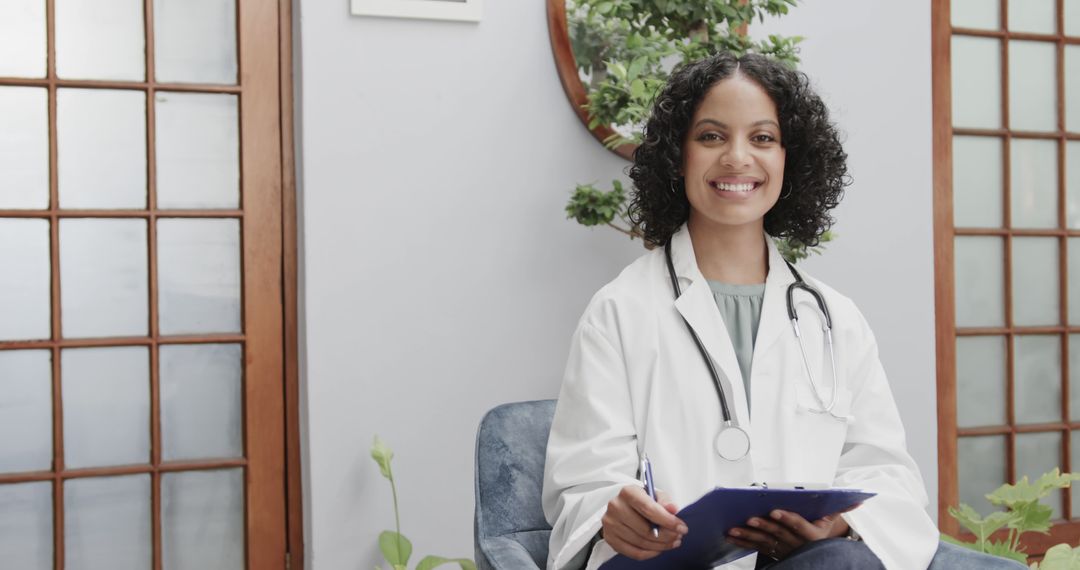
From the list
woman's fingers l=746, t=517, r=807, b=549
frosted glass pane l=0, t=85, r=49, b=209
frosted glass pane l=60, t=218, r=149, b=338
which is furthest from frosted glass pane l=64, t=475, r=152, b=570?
woman's fingers l=746, t=517, r=807, b=549

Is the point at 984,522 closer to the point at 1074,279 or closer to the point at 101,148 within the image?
the point at 1074,279

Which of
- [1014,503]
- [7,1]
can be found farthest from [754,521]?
[7,1]

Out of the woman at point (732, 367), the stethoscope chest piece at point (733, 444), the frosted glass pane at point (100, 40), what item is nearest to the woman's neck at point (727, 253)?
the woman at point (732, 367)

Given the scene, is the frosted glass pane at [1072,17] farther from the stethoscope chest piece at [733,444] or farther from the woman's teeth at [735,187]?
the stethoscope chest piece at [733,444]

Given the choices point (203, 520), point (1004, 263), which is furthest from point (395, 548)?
point (1004, 263)

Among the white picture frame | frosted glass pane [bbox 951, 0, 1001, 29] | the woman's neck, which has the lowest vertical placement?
the woman's neck

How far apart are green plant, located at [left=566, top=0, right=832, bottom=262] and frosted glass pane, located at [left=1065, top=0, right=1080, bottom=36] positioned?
4.55ft

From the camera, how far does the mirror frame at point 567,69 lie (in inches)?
103

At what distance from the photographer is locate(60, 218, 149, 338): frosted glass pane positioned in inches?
98.2

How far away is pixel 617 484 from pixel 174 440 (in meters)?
1.54

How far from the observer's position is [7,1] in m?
2.45

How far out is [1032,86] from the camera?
3293mm

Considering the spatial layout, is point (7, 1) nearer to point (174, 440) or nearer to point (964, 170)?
point (174, 440)

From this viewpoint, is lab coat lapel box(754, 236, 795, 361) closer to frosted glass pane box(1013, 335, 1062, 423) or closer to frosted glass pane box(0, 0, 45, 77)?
frosted glass pane box(0, 0, 45, 77)
